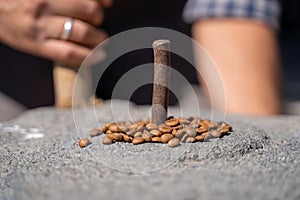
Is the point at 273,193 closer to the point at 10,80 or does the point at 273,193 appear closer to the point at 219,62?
the point at 219,62

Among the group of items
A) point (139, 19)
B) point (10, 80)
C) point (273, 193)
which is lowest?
point (273, 193)

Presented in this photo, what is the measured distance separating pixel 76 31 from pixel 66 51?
0.05 meters

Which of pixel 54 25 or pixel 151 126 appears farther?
pixel 54 25

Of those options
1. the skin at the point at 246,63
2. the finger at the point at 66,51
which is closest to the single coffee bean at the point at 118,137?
the finger at the point at 66,51

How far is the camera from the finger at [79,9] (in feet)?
3.84

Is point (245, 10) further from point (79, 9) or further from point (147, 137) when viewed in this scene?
point (147, 137)

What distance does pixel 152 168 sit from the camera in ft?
2.02

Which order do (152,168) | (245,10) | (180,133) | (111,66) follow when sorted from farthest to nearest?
(111,66) < (245,10) < (180,133) < (152,168)

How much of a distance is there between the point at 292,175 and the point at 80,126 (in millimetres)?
461

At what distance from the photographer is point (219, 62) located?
59.1 inches

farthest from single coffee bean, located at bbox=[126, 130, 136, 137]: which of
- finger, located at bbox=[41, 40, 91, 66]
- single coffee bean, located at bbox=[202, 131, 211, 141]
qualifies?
finger, located at bbox=[41, 40, 91, 66]

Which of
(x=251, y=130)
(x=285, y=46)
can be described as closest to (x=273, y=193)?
(x=251, y=130)

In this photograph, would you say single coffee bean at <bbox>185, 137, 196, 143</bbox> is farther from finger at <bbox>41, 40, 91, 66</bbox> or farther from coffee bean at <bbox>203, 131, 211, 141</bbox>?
finger at <bbox>41, 40, 91, 66</bbox>

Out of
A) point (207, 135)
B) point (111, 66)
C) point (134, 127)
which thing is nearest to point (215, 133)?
point (207, 135)
